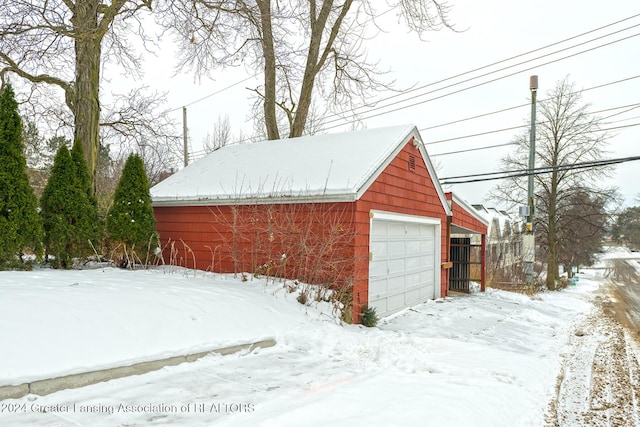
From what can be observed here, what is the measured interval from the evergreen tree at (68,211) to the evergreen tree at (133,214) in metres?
0.55

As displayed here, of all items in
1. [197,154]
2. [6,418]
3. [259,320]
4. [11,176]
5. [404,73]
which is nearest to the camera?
[6,418]

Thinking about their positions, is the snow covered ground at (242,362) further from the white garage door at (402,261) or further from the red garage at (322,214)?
the white garage door at (402,261)

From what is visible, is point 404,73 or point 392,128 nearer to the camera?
point 392,128

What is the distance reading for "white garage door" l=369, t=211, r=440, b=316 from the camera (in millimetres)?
8508

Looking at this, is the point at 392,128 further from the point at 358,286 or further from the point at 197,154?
the point at 197,154

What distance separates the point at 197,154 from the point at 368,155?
77.1 ft

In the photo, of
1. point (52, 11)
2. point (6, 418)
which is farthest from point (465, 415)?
point (52, 11)

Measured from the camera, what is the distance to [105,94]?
12.6 meters

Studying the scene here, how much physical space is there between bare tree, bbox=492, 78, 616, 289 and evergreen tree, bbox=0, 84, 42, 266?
20607 mm

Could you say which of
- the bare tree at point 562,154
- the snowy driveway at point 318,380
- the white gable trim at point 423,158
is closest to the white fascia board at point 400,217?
the white gable trim at point 423,158

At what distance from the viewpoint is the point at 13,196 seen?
686cm

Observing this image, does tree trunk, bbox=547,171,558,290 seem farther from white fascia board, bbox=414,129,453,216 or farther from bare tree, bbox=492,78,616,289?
white fascia board, bbox=414,129,453,216

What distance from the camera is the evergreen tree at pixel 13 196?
675 centimetres

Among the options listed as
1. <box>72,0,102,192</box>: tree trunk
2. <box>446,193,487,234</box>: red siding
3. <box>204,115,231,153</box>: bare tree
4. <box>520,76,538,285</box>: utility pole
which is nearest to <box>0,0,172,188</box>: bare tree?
<box>72,0,102,192</box>: tree trunk
